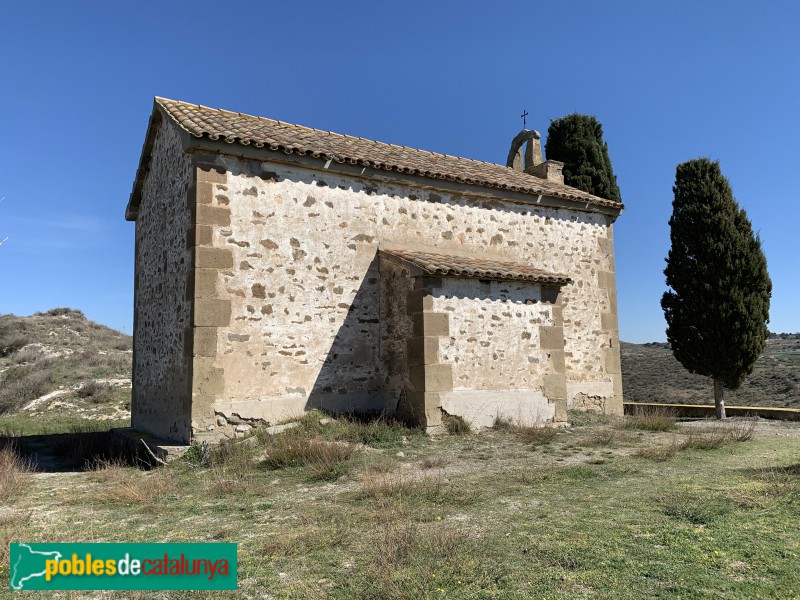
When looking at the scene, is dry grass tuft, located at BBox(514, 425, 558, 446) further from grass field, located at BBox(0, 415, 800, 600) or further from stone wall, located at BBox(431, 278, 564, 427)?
stone wall, located at BBox(431, 278, 564, 427)

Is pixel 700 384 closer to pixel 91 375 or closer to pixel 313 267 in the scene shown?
pixel 313 267

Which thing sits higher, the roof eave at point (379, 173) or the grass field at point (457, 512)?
the roof eave at point (379, 173)

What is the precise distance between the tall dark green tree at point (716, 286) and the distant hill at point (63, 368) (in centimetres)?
1691

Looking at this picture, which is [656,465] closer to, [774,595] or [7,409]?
[774,595]

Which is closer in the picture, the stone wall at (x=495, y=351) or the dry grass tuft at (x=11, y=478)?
the dry grass tuft at (x=11, y=478)

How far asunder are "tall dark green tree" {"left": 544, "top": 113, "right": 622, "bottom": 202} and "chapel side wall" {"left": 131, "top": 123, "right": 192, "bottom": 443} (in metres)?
12.9

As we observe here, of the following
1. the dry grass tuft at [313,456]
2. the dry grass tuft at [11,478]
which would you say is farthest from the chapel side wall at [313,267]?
the dry grass tuft at [11,478]

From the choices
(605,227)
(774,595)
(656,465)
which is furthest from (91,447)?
(605,227)

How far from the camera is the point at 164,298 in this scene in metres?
10.4

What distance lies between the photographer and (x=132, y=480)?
7203 millimetres

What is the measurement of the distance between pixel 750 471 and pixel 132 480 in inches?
306

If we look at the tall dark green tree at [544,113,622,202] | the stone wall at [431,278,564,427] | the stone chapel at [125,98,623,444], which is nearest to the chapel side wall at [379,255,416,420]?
the stone chapel at [125,98,623,444]

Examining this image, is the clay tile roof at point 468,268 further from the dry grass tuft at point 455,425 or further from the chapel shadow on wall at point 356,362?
the dry grass tuft at point 455,425

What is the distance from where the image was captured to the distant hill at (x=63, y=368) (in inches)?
717
